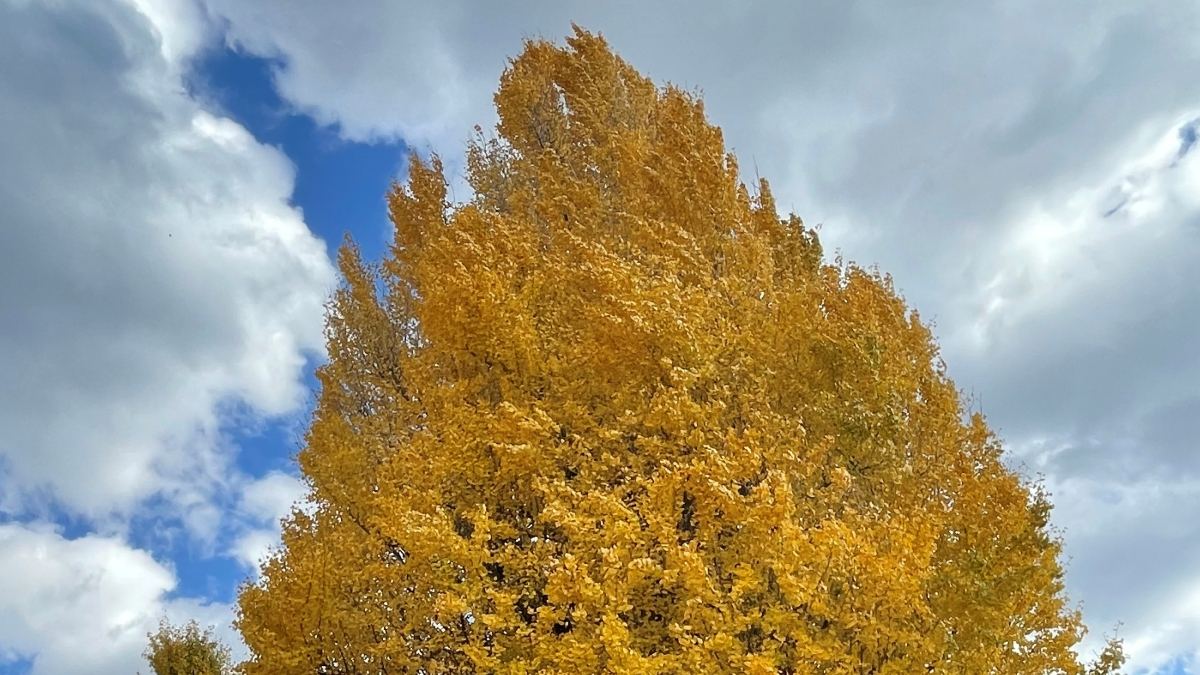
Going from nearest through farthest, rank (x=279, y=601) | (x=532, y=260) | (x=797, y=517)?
1. (x=797, y=517)
2. (x=279, y=601)
3. (x=532, y=260)

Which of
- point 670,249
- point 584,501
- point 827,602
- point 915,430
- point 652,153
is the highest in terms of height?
point 652,153

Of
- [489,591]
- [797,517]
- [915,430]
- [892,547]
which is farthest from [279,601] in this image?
[915,430]

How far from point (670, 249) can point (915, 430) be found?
12.4ft

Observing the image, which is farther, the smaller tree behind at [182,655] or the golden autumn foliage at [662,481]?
the smaller tree behind at [182,655]

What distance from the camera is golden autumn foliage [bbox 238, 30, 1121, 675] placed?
22.0 ft

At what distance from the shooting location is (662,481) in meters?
6.84

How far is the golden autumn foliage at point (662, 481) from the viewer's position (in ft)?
22.0

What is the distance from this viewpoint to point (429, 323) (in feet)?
30.4

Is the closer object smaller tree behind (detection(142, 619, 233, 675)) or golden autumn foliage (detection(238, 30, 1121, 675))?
golden autumn foliage (detection(238, 30, 1121, 675))

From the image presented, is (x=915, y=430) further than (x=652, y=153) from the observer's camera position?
No

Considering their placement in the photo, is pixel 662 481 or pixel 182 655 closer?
pixel 662 481

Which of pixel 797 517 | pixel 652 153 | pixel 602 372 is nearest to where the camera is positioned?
pixel 797 517

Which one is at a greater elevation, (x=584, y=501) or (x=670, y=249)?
(x=670, y=249)

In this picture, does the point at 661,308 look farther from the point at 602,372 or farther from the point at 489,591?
the point at 489,591
